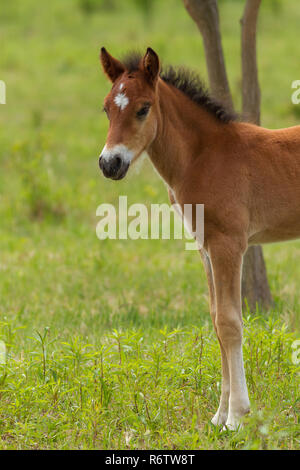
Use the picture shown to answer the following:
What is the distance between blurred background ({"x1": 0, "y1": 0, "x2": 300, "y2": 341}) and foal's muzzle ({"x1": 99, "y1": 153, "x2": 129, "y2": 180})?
304 mm

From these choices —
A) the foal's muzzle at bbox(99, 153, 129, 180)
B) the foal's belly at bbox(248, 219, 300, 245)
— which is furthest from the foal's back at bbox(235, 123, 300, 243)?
the foal's muzzle at bbox(99, 153, 129, 180)

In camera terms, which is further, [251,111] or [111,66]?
[251,111]

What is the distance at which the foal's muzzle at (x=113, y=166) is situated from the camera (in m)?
3.62

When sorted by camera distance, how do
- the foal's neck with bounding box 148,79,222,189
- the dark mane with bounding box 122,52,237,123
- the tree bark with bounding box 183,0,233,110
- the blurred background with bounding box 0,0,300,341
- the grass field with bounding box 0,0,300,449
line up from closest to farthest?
the grass field with bounding box 0,0,300,449 < the foal's neck with bounding box 148,79,222,189 < the dark mane with bounding box 122,52,237,123 < the tree bark with bounding box 183,0,233,110 < the blurred background with bounding box 0,0,300,341

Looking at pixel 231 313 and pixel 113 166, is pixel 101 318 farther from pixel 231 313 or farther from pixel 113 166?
pixel 113 166

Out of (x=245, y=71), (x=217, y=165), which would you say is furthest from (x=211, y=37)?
(x=217, y=165)

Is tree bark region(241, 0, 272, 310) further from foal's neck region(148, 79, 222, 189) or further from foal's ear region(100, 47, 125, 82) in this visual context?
foal's ear region(100, 47, 125, 82)

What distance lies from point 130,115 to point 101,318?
254cm

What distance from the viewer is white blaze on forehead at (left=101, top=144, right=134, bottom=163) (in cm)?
363

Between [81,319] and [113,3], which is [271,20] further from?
[81,319]

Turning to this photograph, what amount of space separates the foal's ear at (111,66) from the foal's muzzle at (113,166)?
624 millimetres

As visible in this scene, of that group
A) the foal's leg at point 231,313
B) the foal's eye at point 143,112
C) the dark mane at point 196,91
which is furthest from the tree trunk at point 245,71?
the foal's eye at point 143,112

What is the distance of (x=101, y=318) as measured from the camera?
583 cm
